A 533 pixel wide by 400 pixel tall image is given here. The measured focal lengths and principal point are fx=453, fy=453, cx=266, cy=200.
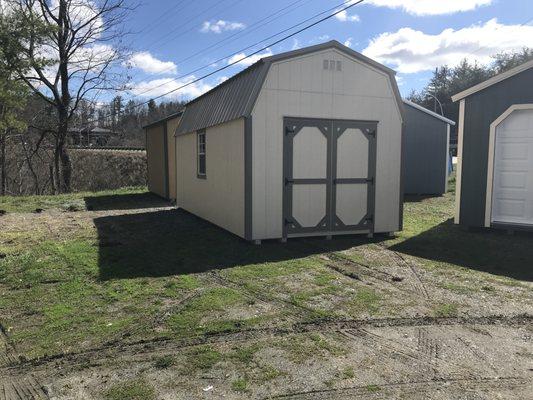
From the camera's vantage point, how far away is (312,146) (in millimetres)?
7883

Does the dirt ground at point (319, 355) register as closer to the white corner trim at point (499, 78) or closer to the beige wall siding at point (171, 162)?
the white corner trim at point (499, 78)

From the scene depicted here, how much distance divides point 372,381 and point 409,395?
0.27 meters

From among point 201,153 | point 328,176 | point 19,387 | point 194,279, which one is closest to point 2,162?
point 201,153

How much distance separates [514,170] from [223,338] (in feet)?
23.6

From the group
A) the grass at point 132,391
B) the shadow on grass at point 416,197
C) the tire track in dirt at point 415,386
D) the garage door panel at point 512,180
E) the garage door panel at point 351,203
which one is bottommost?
the tire track in dirt at point 415,386

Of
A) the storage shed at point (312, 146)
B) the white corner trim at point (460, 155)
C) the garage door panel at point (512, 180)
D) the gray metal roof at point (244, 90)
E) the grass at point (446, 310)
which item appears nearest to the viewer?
the grass at point (446, 310)

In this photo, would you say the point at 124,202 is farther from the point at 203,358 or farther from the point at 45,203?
the point at 203,358

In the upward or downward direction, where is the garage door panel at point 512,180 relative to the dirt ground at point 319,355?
upward

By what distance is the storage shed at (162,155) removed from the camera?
49.2 feet

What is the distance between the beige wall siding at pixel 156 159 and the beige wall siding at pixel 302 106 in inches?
356

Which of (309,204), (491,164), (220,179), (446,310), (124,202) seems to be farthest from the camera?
(124,202)

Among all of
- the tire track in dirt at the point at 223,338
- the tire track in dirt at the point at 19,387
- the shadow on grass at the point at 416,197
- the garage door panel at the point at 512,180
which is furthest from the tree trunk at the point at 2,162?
the garage door panel at the point at 512,180

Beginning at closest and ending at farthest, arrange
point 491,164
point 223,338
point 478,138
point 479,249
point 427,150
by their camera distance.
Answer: point 223,338
point 479,249
point 491,164
point 478,138
point 427,150

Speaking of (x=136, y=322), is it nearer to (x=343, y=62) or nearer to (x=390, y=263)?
(x=390, y=263)
